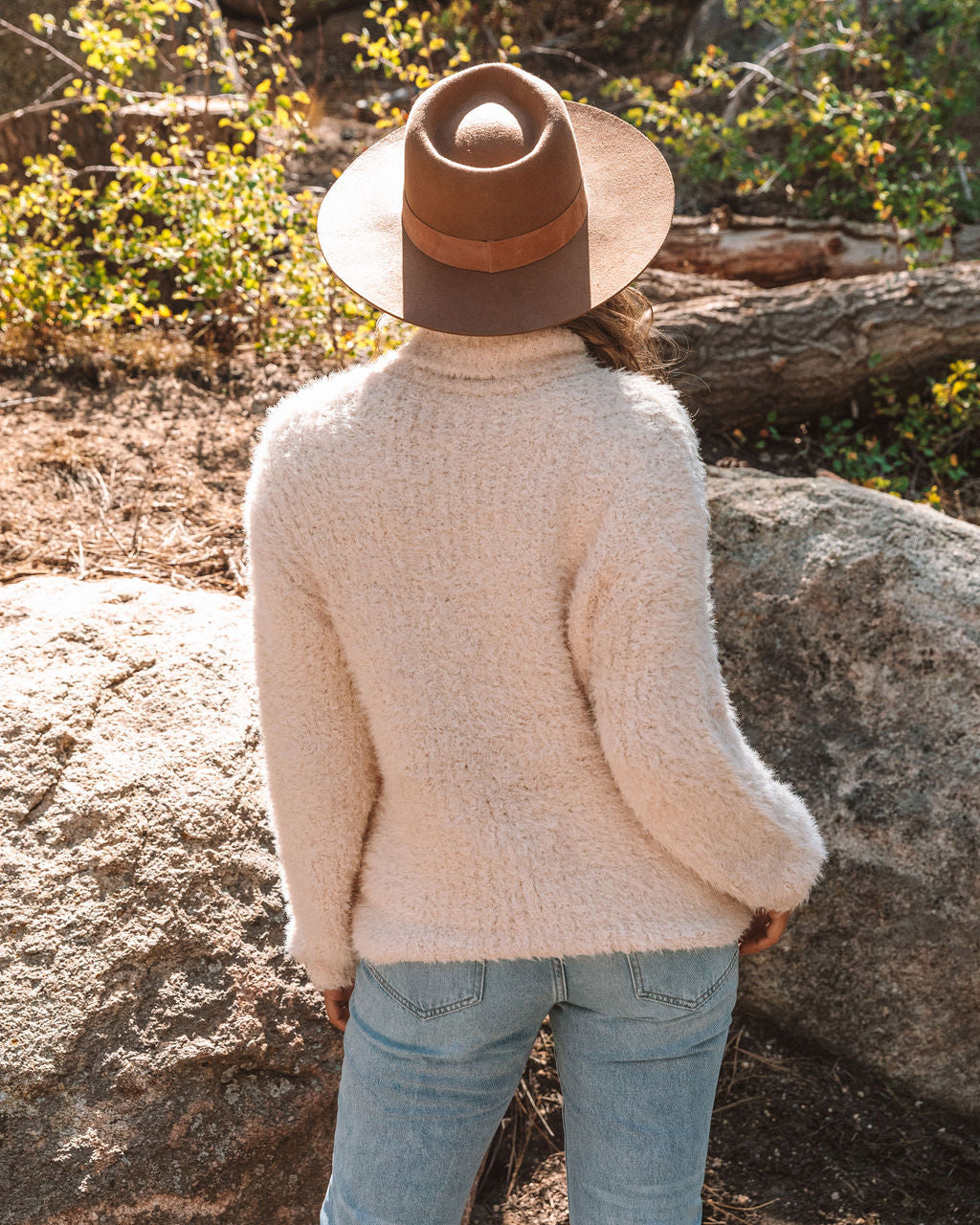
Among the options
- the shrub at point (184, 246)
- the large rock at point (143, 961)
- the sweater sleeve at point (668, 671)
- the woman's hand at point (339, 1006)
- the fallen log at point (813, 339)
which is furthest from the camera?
the fallen log at point (813, 339)

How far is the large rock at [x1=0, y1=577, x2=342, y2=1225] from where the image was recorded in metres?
1.82

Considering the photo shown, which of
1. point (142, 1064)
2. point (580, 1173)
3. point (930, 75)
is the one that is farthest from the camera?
point (930, 75)

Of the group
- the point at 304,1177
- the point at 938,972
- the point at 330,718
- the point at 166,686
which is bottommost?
the point at 304,1177

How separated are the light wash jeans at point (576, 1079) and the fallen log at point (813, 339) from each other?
9.21 feet

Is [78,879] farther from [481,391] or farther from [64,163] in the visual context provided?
[64,163]

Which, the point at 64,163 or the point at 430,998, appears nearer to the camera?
the point at 430,998

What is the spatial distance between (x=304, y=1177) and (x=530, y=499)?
4.95 ft

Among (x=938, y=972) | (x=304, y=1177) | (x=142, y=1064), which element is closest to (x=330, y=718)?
(x=142, y=1064)

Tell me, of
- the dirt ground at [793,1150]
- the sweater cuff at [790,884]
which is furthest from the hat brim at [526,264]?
the dirt ground at [793,1150]

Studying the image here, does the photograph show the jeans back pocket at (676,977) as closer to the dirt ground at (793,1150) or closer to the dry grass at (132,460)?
the dirt ground at (793,1150)

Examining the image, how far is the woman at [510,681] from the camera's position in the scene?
4.29 ft

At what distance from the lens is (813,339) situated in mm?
3869

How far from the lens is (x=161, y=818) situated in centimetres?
204

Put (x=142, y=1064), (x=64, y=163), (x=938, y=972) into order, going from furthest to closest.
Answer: (x=64, y=163)
(x=938, y=972)
(x=142, y=1064)
